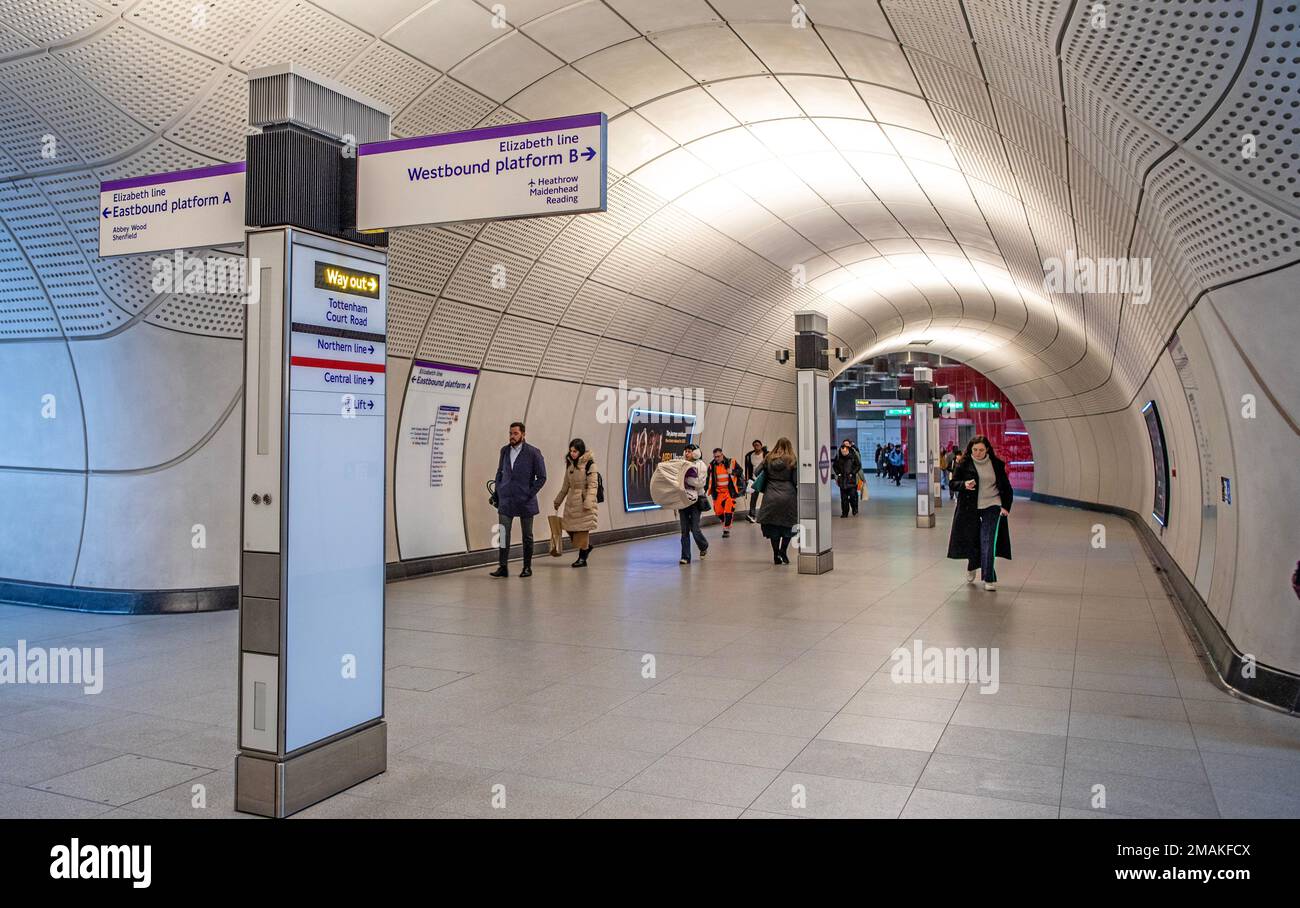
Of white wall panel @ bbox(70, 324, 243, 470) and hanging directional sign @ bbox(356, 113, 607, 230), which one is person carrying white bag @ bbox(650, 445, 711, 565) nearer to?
white wall panel @ bbox(70, 324, 243, 470)

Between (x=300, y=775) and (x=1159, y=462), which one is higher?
(x=1159, y=462)

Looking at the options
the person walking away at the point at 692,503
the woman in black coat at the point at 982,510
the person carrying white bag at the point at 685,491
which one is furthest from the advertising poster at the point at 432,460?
the woman in black coat at the point at 982,510

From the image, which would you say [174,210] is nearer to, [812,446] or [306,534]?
[306,534]

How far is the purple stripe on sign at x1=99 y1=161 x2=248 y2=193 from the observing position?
16.4 feet

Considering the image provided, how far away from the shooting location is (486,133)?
4.64 metres

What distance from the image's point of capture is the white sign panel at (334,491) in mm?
4488

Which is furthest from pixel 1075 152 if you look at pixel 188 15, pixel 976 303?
pixel 976 303

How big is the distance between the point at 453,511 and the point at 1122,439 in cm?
1682

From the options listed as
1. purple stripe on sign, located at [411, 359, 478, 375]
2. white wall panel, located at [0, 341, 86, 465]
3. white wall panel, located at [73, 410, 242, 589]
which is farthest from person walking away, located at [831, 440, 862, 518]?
white wall panel, located at [0, 341, 86, 465]

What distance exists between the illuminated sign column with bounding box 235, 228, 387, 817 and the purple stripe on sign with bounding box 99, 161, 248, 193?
0.70 m

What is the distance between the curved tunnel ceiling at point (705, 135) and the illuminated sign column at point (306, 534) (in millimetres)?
3888

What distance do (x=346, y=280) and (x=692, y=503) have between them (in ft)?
32.3

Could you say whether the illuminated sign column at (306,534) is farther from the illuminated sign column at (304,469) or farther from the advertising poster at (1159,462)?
the advertising poster at (1159,462)

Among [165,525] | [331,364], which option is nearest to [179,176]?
[331,364]
